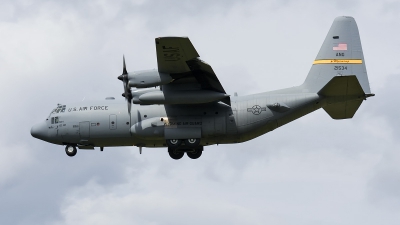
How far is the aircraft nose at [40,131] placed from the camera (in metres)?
44.0

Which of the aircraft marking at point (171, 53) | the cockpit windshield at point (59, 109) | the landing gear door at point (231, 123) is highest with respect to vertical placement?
the aircraft marking at point (171, 53)

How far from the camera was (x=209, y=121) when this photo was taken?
4200 cm

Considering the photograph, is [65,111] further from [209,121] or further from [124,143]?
[209,121]

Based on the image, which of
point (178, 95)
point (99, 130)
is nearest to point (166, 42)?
point (178, 95)

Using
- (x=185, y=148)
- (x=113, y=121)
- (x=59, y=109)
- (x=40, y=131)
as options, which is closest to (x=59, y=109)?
(x=59, y=109)

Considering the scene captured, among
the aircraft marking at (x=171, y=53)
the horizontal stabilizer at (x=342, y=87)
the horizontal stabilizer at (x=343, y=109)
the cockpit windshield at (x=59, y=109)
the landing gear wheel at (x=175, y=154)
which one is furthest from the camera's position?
the cockpit windshield at (x=59, y=109)

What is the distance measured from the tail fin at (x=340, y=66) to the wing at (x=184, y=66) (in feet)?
14.6

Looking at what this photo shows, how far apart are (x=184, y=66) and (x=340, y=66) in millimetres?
7714

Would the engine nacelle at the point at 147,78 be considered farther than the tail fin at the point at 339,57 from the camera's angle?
No

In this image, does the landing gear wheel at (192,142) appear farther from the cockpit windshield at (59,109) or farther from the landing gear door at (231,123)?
the cockpit windshield at (59,109)

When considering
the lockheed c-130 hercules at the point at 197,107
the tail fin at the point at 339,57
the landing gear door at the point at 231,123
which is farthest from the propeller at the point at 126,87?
the tail fin at the point at 339,57

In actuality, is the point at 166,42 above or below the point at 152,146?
above

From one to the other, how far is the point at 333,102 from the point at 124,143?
9.69m

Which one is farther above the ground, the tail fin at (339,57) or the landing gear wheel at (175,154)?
the tail fin at (339,57)
